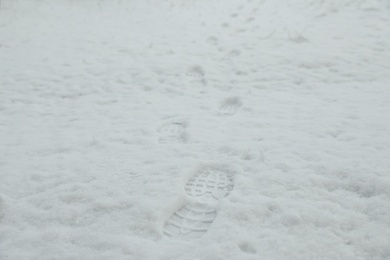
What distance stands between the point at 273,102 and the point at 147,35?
3.25 meters

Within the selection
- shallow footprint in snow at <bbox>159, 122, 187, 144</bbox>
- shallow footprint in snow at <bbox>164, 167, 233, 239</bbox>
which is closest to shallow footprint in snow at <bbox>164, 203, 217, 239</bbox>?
shallow footprint in snow at <bbox>164, 167, 233, 239</bbox>

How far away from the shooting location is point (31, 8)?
752 centimetres

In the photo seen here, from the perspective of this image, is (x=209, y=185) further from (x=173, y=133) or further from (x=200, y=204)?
(x=173, y=133)

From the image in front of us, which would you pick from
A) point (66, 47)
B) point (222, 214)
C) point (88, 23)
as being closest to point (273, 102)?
point (222, 214)

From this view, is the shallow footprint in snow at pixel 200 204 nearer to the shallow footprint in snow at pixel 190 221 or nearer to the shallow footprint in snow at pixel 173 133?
the shallow footprint in snow at pixel 190 221

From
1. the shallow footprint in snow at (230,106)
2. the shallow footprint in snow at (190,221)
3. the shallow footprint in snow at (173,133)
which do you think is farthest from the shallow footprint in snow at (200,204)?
the shallow footprint in snow at (230,106)

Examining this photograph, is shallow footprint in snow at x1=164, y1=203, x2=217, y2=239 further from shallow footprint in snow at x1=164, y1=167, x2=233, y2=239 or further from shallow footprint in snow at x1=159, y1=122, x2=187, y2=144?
shallow footprint in snow at x1=159, y1=122, x2=187, y2=144

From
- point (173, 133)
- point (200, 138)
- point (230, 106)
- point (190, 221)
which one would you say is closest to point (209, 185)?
point (190, 221)

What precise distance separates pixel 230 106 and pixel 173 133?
2.81ft

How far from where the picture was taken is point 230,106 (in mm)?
3771

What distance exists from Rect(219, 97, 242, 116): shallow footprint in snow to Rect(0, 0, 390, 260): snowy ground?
0.02 meters

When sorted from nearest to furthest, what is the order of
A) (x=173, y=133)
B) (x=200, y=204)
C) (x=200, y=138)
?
(x=200, y=204) → (x=200, y=138) → (x=173, y=133)

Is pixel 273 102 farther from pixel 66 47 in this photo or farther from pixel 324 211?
pixel 66 47

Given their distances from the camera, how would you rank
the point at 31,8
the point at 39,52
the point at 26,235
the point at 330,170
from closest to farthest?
the point at 26,235 < the point at 330,170 < the point at 39,52 < the point at 31,8
